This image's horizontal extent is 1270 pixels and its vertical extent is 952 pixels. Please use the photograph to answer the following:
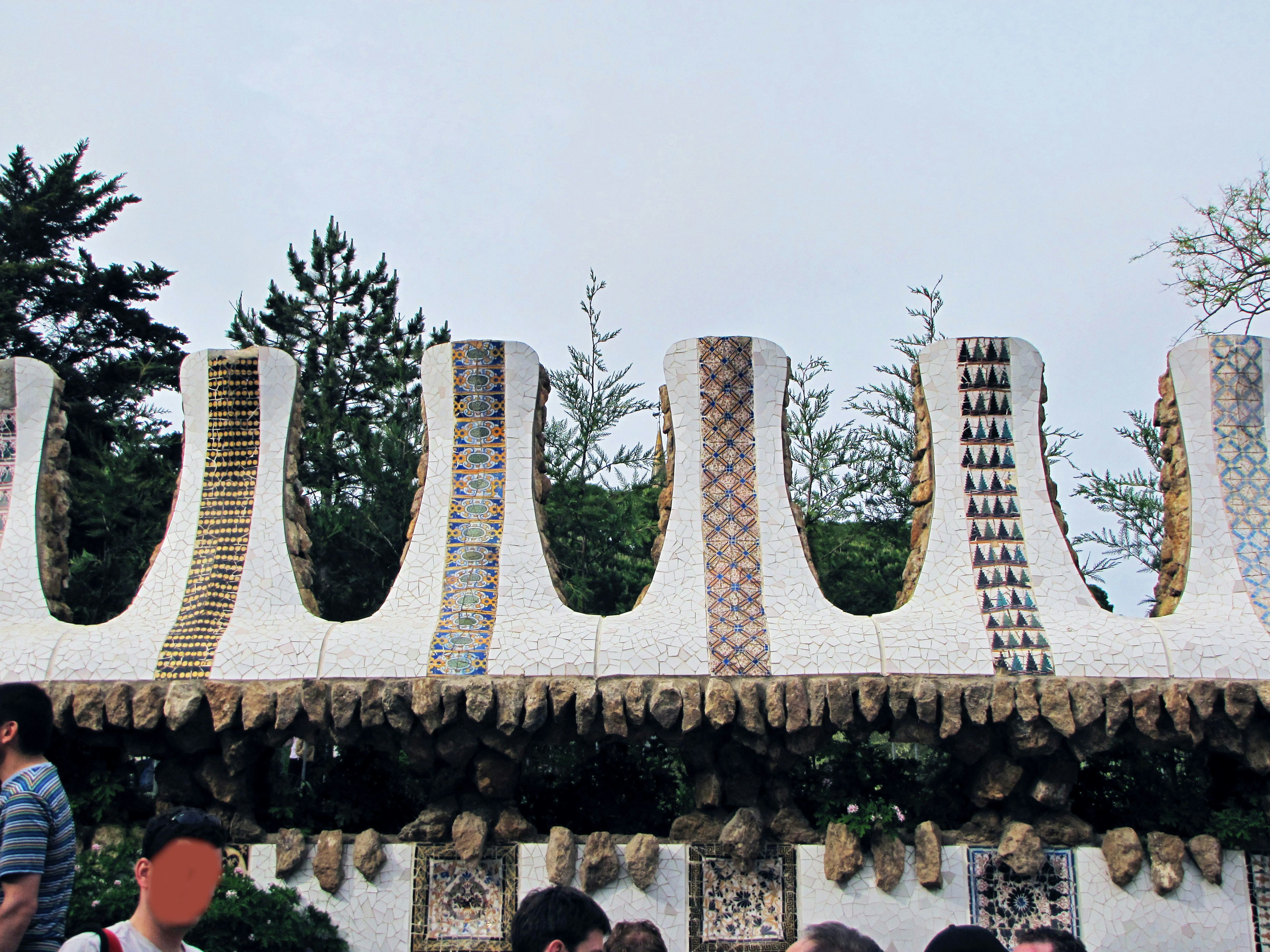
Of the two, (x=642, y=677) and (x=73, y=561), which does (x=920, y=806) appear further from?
(x=73, y=561)

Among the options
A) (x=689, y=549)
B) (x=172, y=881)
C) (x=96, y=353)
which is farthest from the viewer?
(x=96, y=353)

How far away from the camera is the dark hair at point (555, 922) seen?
7.72ft

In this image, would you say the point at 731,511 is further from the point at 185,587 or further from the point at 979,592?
the point at 185,587

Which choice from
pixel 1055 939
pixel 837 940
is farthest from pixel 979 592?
pixel 837 940

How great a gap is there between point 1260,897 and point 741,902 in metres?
2.59

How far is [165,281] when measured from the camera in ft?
41.1

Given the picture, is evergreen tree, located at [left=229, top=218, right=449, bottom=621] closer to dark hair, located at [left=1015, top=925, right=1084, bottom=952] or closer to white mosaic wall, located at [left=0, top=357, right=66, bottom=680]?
white mosaic wall, located at [left=0, top=357, right=66, bottom=680]

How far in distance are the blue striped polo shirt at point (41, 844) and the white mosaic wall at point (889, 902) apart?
3.87 m

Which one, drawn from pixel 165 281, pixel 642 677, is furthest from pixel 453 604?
pixel 165 281

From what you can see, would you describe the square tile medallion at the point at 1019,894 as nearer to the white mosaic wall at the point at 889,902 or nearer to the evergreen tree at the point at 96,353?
the white mosaic wall at the point at 889,902

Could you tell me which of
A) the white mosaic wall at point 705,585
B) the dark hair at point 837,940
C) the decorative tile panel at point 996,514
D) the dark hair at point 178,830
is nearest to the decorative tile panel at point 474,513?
the white mosaic wall at point 705,585

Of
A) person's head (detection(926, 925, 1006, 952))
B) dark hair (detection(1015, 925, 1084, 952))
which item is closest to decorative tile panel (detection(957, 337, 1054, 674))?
dark hair (detection(1015, 925, 1084, 952))

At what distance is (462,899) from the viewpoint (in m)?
5.93

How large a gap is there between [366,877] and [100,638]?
2.01m
